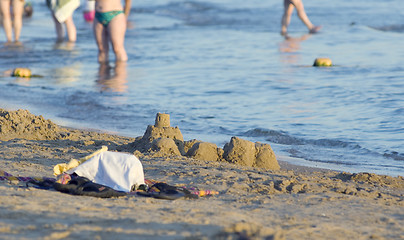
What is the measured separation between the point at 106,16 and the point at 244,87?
285 centimetres

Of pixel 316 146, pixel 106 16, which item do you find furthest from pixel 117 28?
pixel 316 146

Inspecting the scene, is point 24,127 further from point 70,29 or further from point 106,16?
point 70,29

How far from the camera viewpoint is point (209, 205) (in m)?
3.87

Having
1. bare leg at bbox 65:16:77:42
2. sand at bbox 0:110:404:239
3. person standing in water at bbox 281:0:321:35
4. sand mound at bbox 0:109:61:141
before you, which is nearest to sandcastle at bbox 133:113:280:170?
sand at bbox 0:110:404:239

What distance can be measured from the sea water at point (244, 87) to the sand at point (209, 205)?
1.19 meters

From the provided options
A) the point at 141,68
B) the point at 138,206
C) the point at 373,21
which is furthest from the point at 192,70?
the point at 373,21

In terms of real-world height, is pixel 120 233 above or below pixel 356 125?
above

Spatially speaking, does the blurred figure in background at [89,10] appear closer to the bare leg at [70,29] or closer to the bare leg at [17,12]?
the bare leg at [70,29]

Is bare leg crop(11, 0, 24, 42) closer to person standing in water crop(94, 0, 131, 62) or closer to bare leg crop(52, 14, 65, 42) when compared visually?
bare leg crop(52, 14, 65, 42)

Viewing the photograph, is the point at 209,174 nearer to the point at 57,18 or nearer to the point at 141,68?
the point at 141,68

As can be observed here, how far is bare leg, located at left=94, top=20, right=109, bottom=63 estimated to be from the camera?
440 inches

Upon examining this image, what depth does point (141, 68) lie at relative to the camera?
1169cm

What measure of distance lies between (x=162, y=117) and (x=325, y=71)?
5472 millimetres

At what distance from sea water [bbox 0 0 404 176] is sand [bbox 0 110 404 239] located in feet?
3.89
